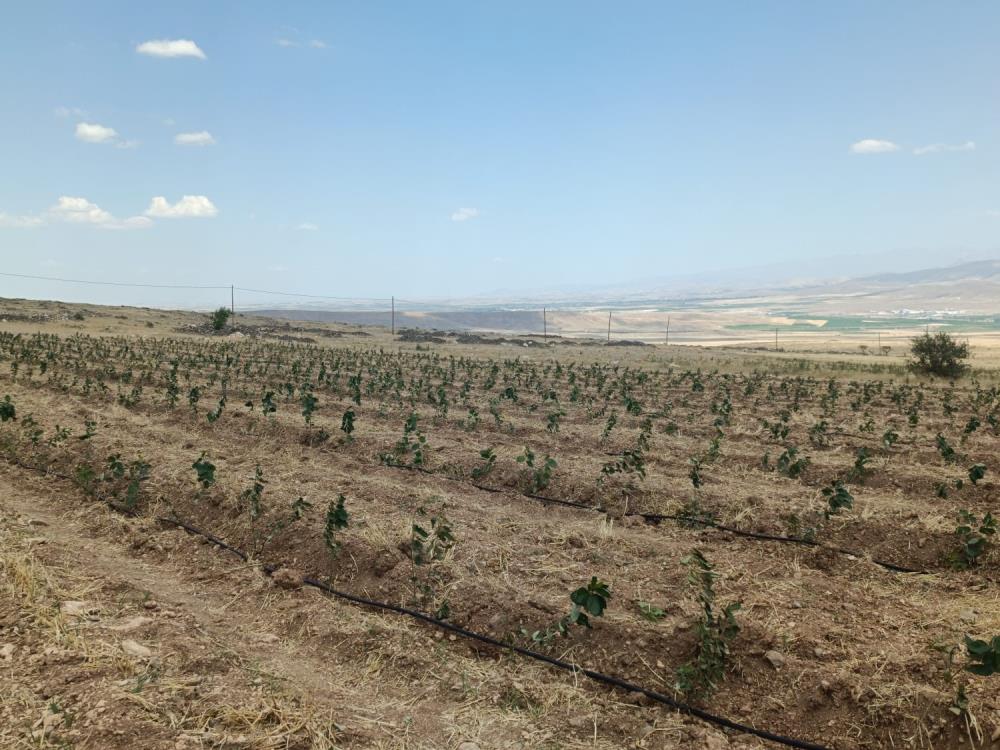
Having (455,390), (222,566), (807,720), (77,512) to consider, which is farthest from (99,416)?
(807,720)

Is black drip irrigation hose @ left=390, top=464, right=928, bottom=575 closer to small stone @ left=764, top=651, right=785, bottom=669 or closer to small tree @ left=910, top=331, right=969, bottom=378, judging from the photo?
small stone @ left=764, top=651, right=785, bottom=669

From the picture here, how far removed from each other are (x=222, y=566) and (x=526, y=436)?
7408 mm

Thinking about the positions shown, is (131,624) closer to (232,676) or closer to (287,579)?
(232,676)

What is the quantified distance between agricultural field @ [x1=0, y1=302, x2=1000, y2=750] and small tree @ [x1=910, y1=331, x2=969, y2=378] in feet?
65.1

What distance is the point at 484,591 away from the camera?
6297 mm

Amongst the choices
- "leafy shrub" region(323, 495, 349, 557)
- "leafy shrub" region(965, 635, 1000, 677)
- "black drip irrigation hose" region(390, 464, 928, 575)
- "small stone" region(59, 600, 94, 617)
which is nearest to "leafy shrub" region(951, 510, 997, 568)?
"black drip irrigation hose" region(390, 464, 928, 575)

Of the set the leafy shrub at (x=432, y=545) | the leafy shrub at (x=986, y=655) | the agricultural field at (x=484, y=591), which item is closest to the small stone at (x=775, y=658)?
the agricultural field at (x=484, y=591)

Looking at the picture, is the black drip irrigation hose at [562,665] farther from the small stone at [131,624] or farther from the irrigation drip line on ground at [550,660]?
the small stone at [131,624]

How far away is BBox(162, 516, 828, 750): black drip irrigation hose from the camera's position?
4.50m

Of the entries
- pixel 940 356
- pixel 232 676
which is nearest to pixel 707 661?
pixel 232 676

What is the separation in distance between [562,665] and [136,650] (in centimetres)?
324

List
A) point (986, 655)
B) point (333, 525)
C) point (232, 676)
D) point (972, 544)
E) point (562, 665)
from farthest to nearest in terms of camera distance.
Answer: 1. point (333, 525)
2. point (972, 544)
3. point (562, 665)
4. point (232, 676)
5. point (986, 655)

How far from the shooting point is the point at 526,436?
1364 cm

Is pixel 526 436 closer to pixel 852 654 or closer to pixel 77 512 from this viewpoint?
pixel 77 512
